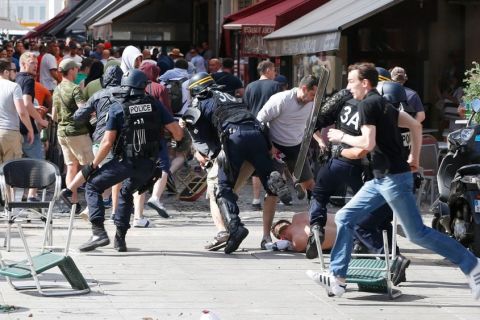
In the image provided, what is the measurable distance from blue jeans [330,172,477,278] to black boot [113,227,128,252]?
290 cm

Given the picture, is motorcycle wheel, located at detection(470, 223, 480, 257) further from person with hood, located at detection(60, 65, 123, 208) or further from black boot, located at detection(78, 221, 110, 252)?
person with hood, located at detection(60, 65, 123, 208)

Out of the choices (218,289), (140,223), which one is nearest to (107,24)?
(140,223)

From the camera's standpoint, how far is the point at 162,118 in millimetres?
11234

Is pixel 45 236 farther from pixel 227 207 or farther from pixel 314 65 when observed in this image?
pixel 314 65

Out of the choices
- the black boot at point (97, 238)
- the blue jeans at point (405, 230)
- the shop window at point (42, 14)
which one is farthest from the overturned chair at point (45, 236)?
the shop window at point (42, 14)

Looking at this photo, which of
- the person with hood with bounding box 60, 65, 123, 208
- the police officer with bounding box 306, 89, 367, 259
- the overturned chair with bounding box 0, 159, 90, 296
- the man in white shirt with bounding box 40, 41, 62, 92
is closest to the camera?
the overturned chair with bounding box 0, 159, 90, 296

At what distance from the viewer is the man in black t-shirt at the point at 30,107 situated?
14.0 metres

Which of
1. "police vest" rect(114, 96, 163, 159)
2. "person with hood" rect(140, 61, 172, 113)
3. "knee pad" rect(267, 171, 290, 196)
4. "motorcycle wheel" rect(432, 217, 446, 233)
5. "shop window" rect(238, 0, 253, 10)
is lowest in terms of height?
"motorcycle wheel" rect(432, 217, 446, 233)

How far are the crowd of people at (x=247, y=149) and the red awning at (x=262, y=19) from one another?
569 centimetres

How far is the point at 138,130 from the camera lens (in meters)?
11.0

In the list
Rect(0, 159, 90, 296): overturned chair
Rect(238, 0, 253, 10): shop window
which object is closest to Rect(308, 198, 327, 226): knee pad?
Rect(0, 159, 90, 296): overturned chair

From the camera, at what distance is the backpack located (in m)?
16.5

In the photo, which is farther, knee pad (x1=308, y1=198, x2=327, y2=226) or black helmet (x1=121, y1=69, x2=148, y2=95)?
black helmet (x1=121, y1=69, x2=148, y2=95)

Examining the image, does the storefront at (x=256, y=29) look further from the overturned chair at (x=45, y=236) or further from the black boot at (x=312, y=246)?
the overturned chair at (x=45, y=236)
